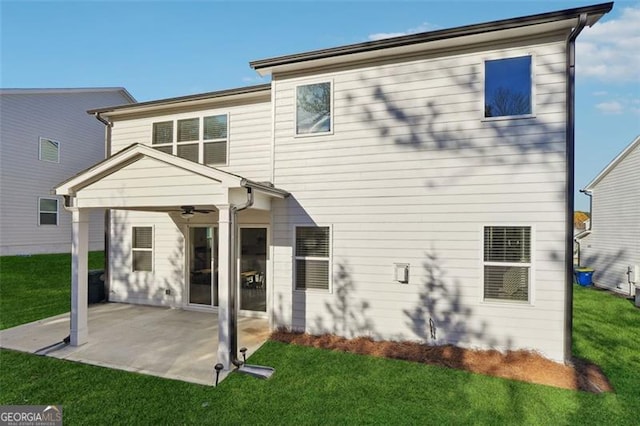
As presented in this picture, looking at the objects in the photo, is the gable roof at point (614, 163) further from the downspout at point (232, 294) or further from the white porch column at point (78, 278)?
the white porch column at point (78, 278)

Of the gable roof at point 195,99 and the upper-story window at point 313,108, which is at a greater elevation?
the gable roof at point 195,99

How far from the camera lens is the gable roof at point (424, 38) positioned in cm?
484

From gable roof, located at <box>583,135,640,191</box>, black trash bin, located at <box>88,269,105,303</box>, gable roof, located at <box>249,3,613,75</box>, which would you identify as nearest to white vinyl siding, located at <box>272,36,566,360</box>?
gable roof, located at <box>249,3,613,75</box>

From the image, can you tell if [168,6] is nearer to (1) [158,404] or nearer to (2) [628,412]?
(1) [158,404]

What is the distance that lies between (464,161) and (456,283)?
221cm

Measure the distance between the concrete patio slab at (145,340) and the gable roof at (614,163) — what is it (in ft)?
49.7

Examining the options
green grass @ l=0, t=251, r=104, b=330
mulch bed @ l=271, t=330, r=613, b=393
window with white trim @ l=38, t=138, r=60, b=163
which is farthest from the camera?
window with white trim @ l=38, t=138, r=60, b=163

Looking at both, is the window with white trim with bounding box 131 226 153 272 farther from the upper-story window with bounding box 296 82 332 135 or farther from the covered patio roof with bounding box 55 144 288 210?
the upper-story window with bounding box 296 82 332 135

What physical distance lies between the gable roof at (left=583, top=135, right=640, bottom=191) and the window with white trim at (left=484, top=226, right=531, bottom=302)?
1110cm

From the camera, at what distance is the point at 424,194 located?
582 cm

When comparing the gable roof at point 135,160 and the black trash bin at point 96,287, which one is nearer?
the gable roof at point 135,160

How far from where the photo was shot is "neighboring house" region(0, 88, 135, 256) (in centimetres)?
1399

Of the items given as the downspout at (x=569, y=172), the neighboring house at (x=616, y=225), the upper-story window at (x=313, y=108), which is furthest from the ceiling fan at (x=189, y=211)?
the neighboring house at (x=616, y=225)

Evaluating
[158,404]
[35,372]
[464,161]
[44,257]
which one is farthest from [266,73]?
[44,257]
